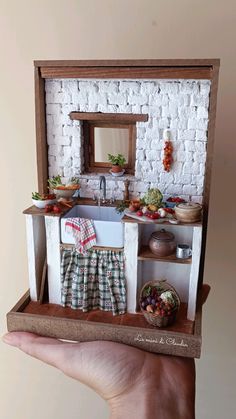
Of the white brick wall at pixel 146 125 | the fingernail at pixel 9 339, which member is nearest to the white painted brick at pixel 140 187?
the white brick wall at pixel 146 125

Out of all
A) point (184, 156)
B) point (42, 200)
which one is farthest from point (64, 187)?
point (184, 156)

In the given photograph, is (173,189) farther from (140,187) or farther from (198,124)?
(198,124)

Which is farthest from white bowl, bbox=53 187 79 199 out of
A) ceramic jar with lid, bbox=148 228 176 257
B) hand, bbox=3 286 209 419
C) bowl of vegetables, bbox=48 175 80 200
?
hand, bbox=3 286 209 419

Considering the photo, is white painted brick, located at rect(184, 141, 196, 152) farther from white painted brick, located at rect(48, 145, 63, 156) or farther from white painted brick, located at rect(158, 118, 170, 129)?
white painted brick, located at rect(48, 145, 63, 156)

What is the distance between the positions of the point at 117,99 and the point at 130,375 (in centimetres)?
113

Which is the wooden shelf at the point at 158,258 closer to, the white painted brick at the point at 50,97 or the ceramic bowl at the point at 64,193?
the ceramic bowl at the point at 64,193

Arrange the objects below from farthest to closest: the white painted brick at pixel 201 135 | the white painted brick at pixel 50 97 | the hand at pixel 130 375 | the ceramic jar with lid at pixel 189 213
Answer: the white painted brick at pixel 50 97 < the white painted brick at pixel 201 135 < the ceramic jar with lid at pixel 189 213 < the hand at pixel 130 375

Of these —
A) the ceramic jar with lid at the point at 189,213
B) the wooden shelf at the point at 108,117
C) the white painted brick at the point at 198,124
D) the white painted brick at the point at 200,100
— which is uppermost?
the white painted brick at the point at 200,100

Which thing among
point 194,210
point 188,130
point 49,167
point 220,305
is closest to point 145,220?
point 194,210

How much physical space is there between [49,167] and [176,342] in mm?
960

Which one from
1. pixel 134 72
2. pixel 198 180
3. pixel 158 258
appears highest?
pixel 134 72

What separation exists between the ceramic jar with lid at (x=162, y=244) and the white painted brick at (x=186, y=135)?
0.42 metres

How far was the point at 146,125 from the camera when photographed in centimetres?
172

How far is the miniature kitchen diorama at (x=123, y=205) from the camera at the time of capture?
1.57 m
